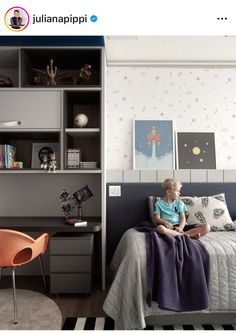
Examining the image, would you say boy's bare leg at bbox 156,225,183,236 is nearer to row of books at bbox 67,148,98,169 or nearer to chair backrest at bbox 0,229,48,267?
row of books at bbox 67,148,98,169

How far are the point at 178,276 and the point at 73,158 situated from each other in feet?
4.80

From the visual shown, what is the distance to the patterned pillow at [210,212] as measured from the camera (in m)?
2.68

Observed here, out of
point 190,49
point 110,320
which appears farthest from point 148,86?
point 110,320

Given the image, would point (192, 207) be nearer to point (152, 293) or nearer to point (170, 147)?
point (170, 147)

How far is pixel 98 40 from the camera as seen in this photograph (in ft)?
8.42

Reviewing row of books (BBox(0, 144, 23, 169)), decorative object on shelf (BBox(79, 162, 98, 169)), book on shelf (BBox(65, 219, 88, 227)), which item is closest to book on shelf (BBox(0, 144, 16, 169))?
row of books (BBox(0, 144, 23, 169))

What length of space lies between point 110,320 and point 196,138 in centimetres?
206

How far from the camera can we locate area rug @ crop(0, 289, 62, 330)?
6.53 feet
